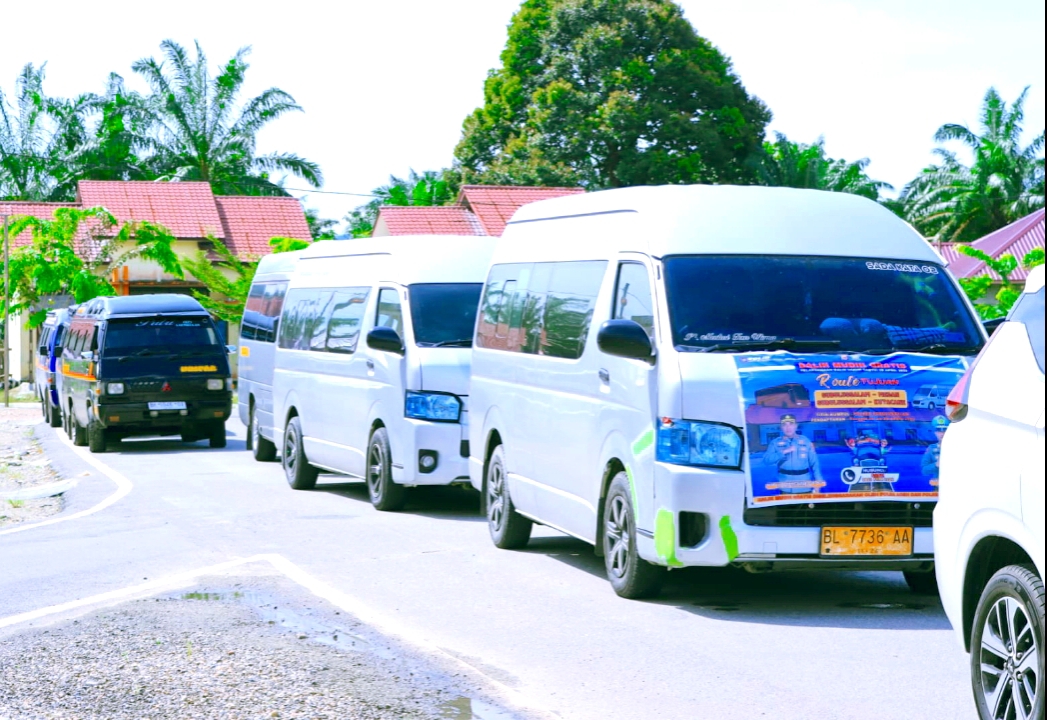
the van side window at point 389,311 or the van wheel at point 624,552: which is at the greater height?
the van side window at point 389,311

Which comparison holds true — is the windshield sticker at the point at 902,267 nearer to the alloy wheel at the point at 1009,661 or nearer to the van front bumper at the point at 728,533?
the van front bumper at the point at 728,533

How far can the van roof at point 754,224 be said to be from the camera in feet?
30.9

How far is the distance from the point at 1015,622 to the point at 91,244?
43963 millimetres

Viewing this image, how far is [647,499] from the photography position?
8789 millimetres

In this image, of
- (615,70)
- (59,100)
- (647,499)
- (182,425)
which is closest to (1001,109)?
(615,70)

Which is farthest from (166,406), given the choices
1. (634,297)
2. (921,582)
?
(921,582)

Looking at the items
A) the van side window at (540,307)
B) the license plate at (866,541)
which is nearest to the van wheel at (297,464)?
the van side window at (540,307)

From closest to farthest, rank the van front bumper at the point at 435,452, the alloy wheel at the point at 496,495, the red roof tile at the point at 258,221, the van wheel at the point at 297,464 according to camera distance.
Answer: the alloy wheel at the point at 496,495, the van front bumper at the point at 435,452, the van wheel at the point at 297,464, the red roof tile at the point at 258,221

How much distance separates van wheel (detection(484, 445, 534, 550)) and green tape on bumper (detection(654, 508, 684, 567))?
294cm

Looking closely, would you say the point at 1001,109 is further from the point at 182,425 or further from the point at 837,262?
the point at 837,262

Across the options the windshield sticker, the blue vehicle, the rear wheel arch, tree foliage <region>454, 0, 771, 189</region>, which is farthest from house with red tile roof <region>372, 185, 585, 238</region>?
the rear wheel arch

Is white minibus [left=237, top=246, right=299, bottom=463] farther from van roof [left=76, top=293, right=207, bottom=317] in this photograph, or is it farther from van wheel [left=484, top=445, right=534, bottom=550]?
van wheel [left=484, top=445, right=534, bottom=550]

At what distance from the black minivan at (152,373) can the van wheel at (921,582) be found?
1547 cm

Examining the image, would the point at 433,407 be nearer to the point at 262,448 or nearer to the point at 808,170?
the point at 262,448
